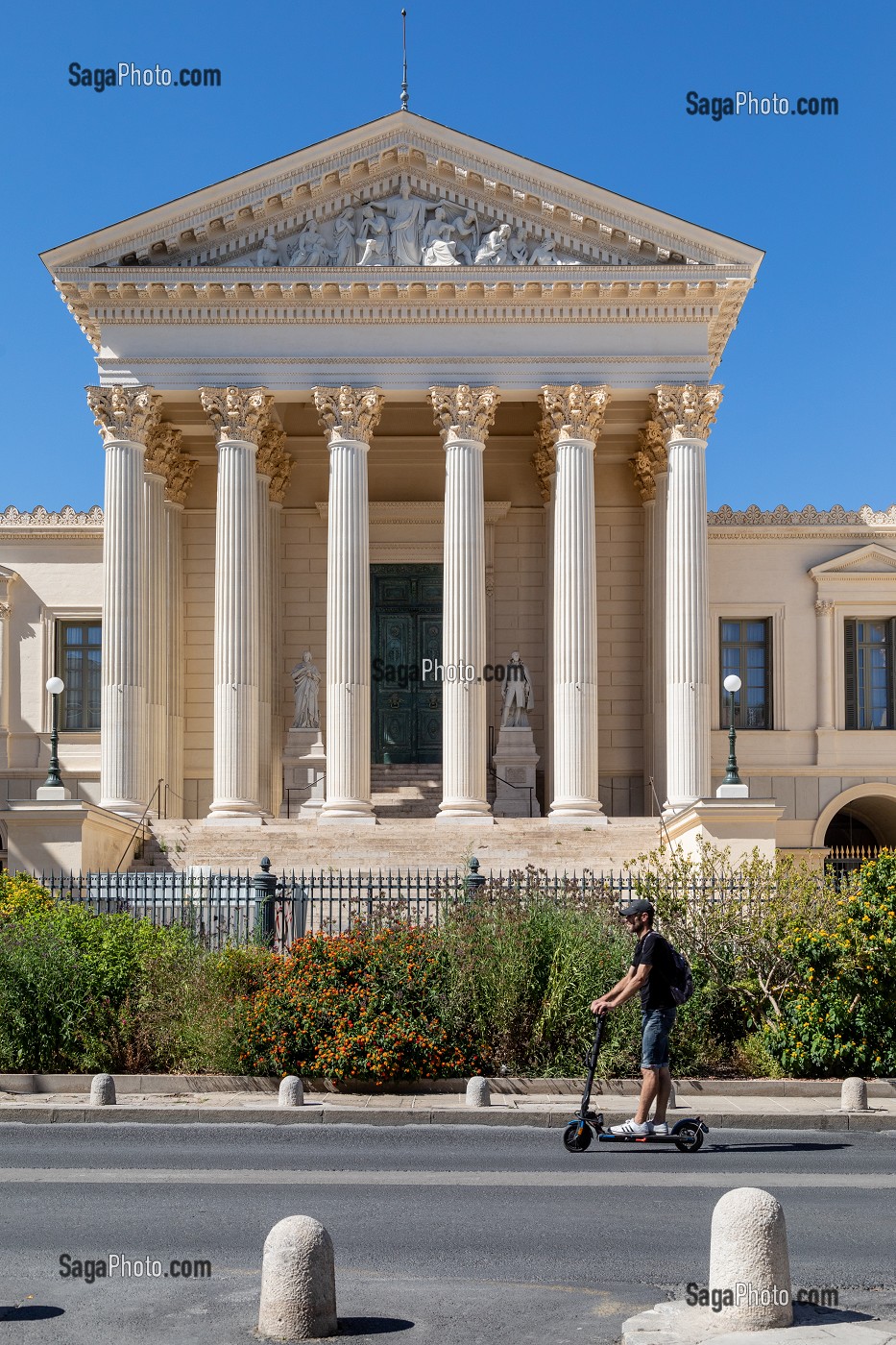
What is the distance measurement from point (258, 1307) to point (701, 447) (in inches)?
1103

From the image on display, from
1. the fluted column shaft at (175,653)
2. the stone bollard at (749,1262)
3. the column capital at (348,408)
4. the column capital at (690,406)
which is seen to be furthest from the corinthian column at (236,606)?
the stone bollard at (749,1262)

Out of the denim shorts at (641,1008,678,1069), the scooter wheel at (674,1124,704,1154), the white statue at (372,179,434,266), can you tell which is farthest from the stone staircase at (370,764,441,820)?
the scooter wheel at (674,1124,704,1154)

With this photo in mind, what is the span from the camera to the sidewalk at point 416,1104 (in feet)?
53.0

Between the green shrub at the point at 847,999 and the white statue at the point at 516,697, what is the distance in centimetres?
1980

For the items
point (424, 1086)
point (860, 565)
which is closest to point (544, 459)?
point (860, 565)

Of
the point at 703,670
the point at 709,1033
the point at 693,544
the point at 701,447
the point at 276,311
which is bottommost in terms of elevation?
the point at 709,1033

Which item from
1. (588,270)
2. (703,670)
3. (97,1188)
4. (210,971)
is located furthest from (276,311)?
(97,1188)

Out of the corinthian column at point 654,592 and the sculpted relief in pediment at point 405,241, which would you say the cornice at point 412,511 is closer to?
the corinthian column at point 654,592

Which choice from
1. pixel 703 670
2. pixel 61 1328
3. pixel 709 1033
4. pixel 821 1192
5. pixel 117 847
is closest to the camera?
pixel 61 1328

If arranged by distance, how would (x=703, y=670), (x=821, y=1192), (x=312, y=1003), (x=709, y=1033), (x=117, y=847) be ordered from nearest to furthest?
1. (x=821, y=1192)
2. (x=312, y=1003)
3. (x=709, y=1033)
4. (x=117, y=847)
5. (x=703, y=670)

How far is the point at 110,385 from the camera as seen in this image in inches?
1374

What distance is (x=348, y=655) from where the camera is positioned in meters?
33.8

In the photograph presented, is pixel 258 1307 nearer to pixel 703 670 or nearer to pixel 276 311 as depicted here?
pixel 703 670

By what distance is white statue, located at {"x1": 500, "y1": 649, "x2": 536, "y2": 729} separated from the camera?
38688 mm
